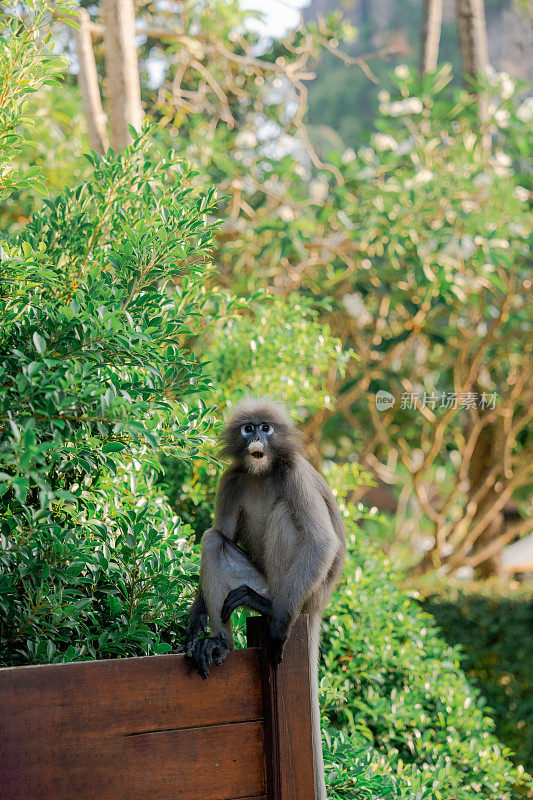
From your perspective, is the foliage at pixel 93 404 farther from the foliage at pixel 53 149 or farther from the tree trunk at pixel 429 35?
the tree trunk at pixel 429 35

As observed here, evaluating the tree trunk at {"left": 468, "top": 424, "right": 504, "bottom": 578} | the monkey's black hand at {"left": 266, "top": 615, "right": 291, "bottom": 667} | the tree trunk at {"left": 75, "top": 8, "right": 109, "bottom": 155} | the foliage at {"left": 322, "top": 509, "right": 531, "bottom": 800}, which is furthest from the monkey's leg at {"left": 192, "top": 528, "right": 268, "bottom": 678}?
the tree trunk at {"left": 468, "top": 424, "right": 504, "bottom": 578}

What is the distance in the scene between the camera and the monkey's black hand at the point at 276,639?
1937mm

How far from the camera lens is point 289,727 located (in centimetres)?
190

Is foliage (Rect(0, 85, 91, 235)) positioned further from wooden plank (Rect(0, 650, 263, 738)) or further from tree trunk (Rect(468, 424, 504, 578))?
tree trunk (Rect(468, 424, 504, 578))

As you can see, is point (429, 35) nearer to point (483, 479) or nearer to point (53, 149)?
point (53, 149)

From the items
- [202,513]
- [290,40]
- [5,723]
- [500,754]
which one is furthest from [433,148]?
[5,723]

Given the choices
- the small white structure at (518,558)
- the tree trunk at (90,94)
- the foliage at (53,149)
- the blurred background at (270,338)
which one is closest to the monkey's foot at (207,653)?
the blurred background at (270,338)

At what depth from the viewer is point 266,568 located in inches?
94.3

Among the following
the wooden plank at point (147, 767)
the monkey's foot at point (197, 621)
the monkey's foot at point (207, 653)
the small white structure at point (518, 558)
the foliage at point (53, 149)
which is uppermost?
the foliage at point (53, 149)

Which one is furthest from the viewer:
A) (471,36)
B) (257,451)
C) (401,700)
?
(471,36)

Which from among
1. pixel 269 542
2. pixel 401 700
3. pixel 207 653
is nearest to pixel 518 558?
pixel 401 700

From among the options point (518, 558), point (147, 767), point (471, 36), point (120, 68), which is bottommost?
point (147, 767)

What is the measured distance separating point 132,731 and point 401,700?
1.54 m

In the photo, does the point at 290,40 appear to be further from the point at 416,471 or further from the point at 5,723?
the point at 5,723
